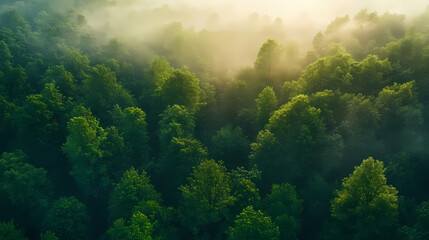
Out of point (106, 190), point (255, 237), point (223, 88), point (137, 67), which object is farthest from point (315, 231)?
point (137, 67)

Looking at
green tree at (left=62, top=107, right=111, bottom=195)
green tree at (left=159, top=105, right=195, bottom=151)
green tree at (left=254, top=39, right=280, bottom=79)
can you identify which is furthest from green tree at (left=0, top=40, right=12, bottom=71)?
green tree at (left=254, top=39, right=280, bottom=79)

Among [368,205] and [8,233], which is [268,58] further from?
[8,233]

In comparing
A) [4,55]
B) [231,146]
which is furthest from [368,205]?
[4,55]

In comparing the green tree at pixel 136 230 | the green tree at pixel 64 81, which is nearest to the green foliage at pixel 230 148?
the green tree at pixel 136 230

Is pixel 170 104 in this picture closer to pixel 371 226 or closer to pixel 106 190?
pixel 106 190

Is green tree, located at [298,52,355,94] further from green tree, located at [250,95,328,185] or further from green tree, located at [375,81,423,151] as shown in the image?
green tree, located at [250,95,328,185]
